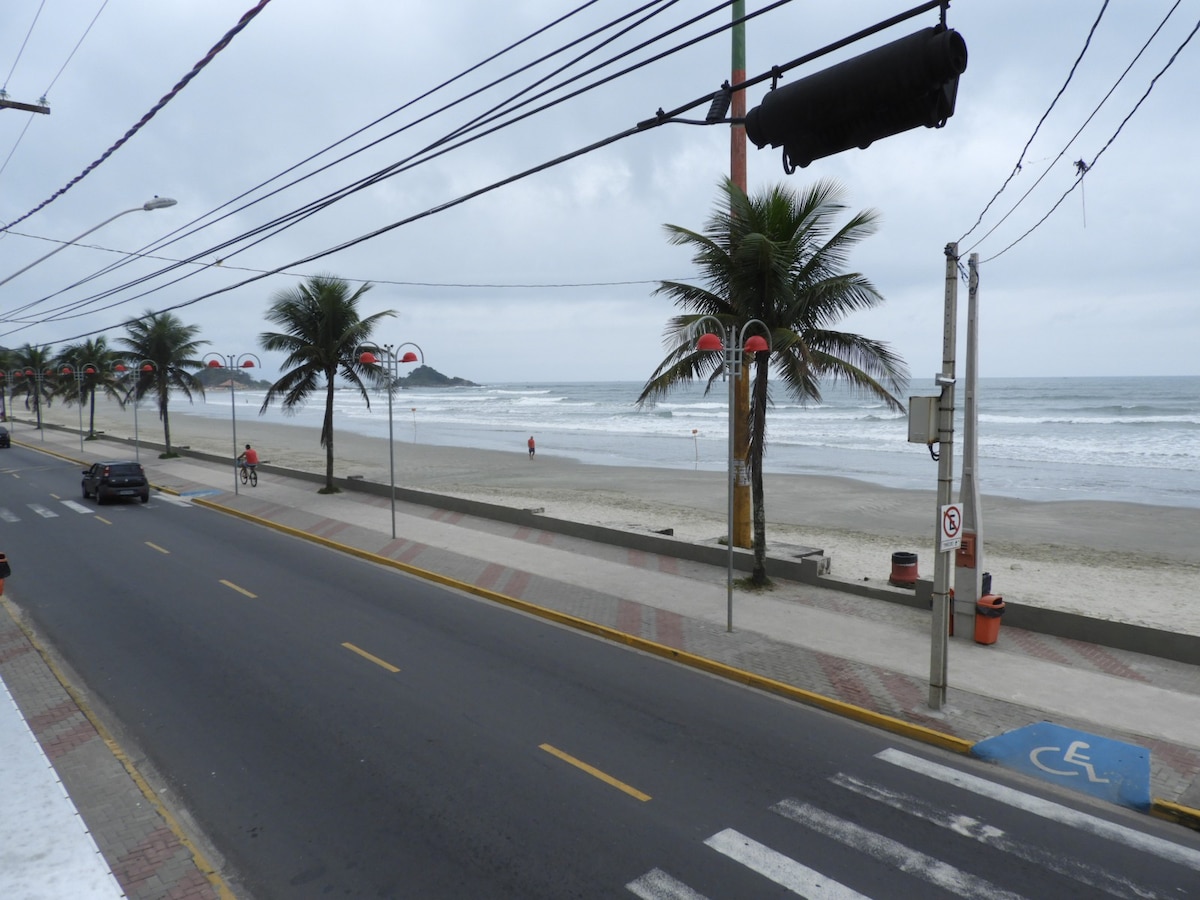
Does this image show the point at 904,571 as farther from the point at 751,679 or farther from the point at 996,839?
the point at 996,839

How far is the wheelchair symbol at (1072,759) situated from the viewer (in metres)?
7.94

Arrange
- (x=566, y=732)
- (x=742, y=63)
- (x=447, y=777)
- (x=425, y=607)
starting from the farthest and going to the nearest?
(x=742, y=63) < (x=425, y=607) < (x=566, y=732) < (x=447, y=777)

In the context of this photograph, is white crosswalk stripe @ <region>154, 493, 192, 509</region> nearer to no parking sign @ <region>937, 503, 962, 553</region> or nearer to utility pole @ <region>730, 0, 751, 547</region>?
utility pole @ <region>730, 0, 751, 547</region>

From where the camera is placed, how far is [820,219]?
14.7 metres

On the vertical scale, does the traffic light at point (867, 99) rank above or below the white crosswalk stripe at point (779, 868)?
above

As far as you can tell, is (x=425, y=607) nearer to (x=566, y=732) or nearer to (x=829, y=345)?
(x=566, y=732)

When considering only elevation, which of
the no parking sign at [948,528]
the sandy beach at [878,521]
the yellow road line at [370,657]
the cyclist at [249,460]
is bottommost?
the sandy beach at [878,521]

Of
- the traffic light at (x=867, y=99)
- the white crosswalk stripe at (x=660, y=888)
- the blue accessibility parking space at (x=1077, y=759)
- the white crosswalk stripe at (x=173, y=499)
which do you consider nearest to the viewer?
the traffic light at (x=867, y=99)

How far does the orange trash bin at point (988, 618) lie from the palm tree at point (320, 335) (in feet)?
73.7

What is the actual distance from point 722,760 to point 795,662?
3.31m

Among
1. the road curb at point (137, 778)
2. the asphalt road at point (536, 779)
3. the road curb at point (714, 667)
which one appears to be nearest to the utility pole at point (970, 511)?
the road curb at point (714, 667)

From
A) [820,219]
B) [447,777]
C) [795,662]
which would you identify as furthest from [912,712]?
[820,219]

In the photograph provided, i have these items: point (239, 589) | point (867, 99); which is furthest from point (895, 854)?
point (239, 589)

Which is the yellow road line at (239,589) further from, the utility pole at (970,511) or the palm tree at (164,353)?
the palm tree at (164,353)
